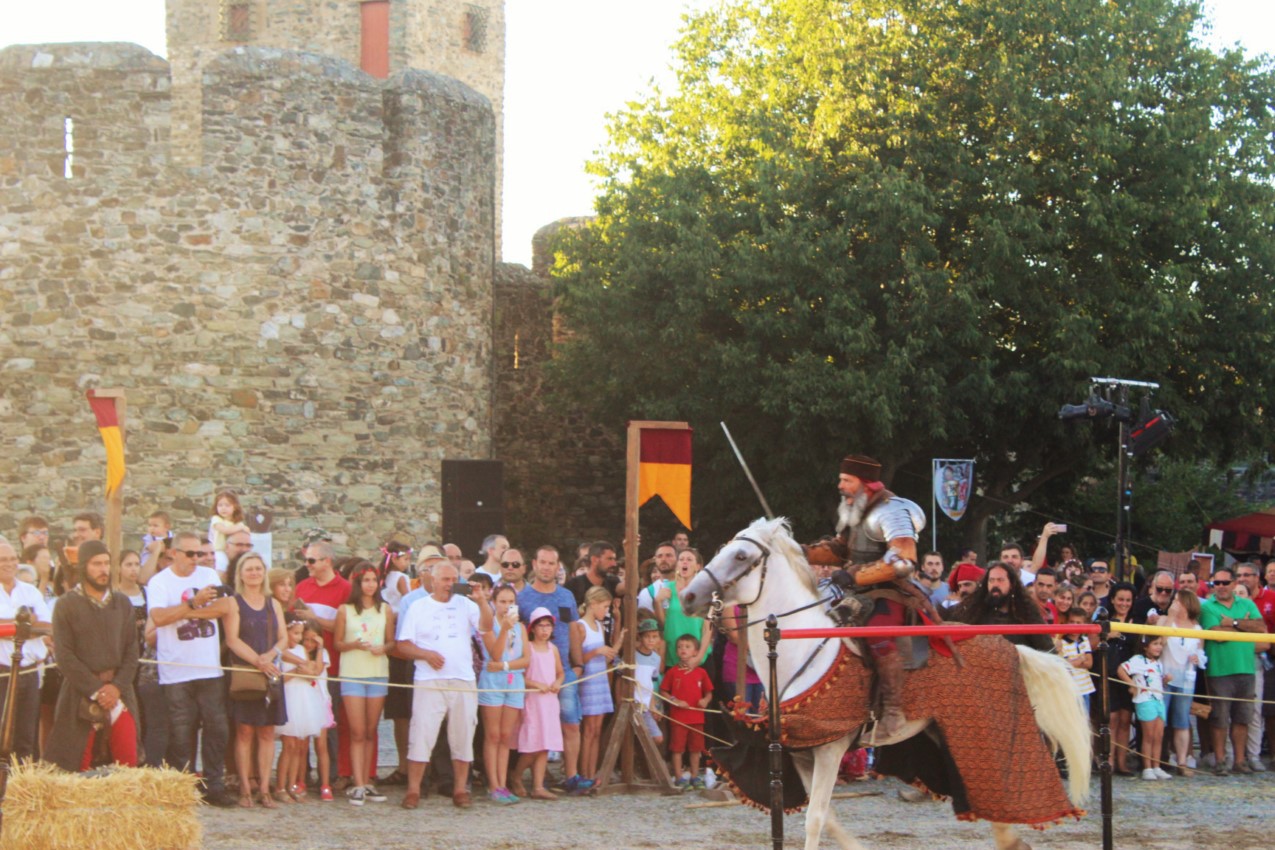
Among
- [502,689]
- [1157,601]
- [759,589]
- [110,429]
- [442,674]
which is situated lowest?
[502,689]

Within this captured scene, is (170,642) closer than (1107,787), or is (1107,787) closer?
(1107,787)

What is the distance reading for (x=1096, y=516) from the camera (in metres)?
31.4

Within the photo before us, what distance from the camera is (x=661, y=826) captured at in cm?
1064

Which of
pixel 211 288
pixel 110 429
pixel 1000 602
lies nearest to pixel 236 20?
pixel 211 288

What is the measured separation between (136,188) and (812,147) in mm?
8653

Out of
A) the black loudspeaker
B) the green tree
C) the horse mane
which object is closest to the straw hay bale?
the horse mane

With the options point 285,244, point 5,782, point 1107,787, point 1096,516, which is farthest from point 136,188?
point 1096,516

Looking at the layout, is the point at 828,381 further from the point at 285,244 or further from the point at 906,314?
the point at 285,244

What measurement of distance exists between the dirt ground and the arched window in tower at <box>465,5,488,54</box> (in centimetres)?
2537

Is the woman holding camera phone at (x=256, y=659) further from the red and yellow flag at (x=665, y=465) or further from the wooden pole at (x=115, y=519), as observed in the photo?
the red and yellow flag at (x=665, y=465)

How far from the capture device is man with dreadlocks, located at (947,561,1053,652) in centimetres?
1110

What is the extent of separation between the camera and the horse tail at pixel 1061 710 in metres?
9.15

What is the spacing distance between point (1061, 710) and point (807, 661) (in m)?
1.58

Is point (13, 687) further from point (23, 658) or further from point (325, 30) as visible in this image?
point (325, 30)
